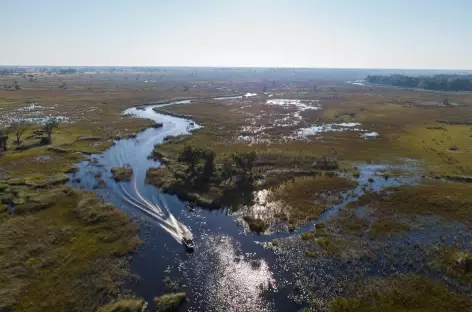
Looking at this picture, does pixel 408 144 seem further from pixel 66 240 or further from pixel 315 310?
pixel 66 240

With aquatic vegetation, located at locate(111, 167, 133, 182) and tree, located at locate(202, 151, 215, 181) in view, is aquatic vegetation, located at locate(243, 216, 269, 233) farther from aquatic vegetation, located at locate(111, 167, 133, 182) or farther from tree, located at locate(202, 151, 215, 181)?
aquatic vegetation, located at locate(111, 167, 133, 182)

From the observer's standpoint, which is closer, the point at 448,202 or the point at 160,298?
the point at 160,298

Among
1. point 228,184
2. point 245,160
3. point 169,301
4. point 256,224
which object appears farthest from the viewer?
point 245,160

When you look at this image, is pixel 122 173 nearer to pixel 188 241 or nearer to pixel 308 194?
pixel 188 241

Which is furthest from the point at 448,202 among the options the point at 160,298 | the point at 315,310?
the point at 160,298

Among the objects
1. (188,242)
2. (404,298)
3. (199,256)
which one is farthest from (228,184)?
(404,298)

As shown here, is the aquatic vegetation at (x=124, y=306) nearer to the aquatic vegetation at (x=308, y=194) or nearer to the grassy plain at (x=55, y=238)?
the grassy plain at (x=55, y=238)

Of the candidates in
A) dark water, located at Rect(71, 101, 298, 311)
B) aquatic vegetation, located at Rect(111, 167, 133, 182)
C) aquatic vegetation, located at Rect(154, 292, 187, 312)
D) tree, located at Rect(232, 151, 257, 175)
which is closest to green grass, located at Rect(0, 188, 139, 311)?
dark water, located at Rect(71, 101, 298, 311)
